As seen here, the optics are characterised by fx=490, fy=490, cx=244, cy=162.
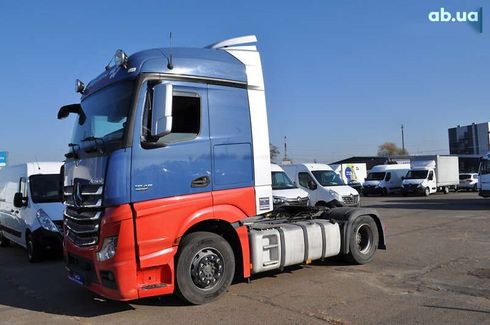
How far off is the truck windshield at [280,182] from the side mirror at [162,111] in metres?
11.8

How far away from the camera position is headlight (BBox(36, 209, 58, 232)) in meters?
11.1

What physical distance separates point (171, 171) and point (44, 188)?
23.7 feet

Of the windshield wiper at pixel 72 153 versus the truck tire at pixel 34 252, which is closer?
the windshield wiper at pixel 72 153

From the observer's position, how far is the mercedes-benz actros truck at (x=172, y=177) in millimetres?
6023

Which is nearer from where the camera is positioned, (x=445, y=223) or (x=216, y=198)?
(x=216, y=198)

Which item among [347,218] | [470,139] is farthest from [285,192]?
[470,139]

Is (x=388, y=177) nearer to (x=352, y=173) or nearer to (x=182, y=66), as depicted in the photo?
(x=352, y=173)

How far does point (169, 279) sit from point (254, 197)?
174 cm

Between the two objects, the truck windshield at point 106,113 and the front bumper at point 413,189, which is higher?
the truck windshield at point 106,113

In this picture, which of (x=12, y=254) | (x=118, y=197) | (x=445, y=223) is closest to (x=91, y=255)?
(x=118, y=197)

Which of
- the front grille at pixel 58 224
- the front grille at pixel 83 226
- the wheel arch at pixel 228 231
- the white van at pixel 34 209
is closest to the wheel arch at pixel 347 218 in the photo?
the wheel arch at pixel 228 231

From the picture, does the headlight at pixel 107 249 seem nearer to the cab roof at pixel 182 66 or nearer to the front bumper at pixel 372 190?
the cab roof at pixel 182 66

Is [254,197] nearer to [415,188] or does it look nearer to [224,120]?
[224,120]

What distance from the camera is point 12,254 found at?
43.1ft
